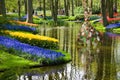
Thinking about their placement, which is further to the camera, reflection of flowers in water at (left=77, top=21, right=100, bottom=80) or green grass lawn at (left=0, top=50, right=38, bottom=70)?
reflection of flowers in water at (left=77, top=21, right=100, bottom=80)

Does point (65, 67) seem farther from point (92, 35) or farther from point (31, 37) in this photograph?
point (92, 35)

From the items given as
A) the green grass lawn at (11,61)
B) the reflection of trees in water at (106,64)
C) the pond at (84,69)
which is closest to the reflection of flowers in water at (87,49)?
the pond at (84,69)

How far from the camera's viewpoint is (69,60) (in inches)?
619

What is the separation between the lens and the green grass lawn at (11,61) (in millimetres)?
13224

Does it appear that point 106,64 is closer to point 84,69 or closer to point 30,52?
point 84,69

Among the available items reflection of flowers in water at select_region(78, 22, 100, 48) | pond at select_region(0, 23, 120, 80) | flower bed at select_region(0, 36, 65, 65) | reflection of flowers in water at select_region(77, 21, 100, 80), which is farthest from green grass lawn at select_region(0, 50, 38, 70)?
reflection of flowers in water at select_region(78, 22, 100, 48)

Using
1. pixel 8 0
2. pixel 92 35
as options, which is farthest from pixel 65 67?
pixel 8 0

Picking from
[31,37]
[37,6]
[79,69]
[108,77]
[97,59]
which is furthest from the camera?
[37,6]

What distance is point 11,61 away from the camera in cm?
1398

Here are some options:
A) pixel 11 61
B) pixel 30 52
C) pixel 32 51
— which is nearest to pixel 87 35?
pixel 32 51

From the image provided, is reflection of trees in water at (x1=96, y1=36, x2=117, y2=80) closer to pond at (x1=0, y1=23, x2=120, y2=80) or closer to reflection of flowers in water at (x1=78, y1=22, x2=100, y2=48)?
pond at (x1=0, y1=23, x2=120, y2=80)

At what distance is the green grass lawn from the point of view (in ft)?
43.4

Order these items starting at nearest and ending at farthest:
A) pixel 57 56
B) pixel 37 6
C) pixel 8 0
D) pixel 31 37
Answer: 1. pixel 57 56
2. pixel 31 37
3. pixel 8 0
4. pixel 37 6

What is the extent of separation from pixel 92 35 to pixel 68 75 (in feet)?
35.0
